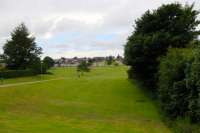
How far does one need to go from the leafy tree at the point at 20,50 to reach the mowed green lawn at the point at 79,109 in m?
30.6

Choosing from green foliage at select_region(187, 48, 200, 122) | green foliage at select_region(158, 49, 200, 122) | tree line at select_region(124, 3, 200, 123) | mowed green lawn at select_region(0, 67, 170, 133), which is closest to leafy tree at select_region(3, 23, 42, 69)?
mowed green lawn at select_region(0, 67, 170, 133)

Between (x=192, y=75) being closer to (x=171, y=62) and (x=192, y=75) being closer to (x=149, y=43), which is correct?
(x=171, y=62)

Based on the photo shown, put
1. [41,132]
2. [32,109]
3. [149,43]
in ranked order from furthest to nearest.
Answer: [149,43]
[32,109]
[41,132]

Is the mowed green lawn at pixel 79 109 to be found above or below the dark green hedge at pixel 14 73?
below

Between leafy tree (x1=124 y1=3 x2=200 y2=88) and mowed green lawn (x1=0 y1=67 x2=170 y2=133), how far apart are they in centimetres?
353

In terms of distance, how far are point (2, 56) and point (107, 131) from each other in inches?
2526

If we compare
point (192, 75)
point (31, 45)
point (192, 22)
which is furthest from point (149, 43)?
point (31, 45)

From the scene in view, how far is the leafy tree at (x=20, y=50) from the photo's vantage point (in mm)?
83125

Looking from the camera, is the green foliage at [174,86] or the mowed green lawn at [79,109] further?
the green foliage at [174,86]

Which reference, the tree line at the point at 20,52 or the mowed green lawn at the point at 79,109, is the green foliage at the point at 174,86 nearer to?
the mowed green lawn at the point at 79,109

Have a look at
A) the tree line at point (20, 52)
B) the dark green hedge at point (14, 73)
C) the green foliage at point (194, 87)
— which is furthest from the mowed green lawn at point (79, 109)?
the tree line at point (20, 52)

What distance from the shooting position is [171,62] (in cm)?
3105

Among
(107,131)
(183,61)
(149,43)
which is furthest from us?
(149,43)

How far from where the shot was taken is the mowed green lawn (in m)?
24.8
